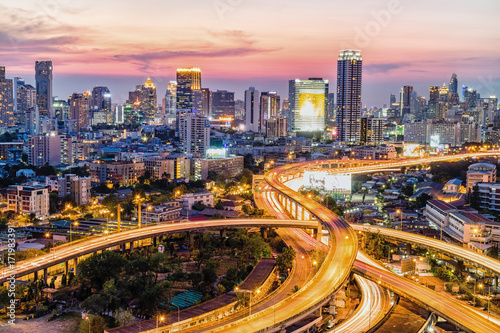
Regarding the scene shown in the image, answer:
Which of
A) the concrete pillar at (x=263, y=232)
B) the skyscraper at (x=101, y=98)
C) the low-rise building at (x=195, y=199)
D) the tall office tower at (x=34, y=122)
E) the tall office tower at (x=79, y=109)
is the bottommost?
the concrete pillar at (x=263, y=232)

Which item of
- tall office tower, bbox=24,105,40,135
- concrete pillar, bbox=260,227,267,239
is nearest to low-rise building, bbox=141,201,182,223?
concrete pillar, bbox=260,227,267,239

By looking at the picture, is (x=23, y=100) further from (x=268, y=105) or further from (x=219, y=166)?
(x=219, y=166)

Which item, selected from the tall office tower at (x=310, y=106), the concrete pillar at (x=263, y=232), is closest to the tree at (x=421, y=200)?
the concrete pillar at (x=263, y=232)

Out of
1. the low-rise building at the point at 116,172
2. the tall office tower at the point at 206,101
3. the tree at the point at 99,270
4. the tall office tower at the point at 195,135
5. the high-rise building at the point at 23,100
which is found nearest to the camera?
the tree at the point at 99,270

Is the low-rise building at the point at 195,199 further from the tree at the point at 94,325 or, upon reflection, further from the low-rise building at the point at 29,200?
the tree at the point at 94,325

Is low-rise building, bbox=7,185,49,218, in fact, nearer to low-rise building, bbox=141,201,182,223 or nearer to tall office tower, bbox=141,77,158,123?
low-rise building, bbox=141,201,182,223

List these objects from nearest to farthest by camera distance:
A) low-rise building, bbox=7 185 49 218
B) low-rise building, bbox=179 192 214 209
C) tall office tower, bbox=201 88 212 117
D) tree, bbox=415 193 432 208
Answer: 1. low-rise building, bbox=7 185 49 218
2. low-rise building, bbox=179 192 214 209
3. tree, bbox=415 193 432 208
4. tall office tower, bbox=201 88 212 117

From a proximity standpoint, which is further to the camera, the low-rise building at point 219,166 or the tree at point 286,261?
the low-rise building at point 219,166
